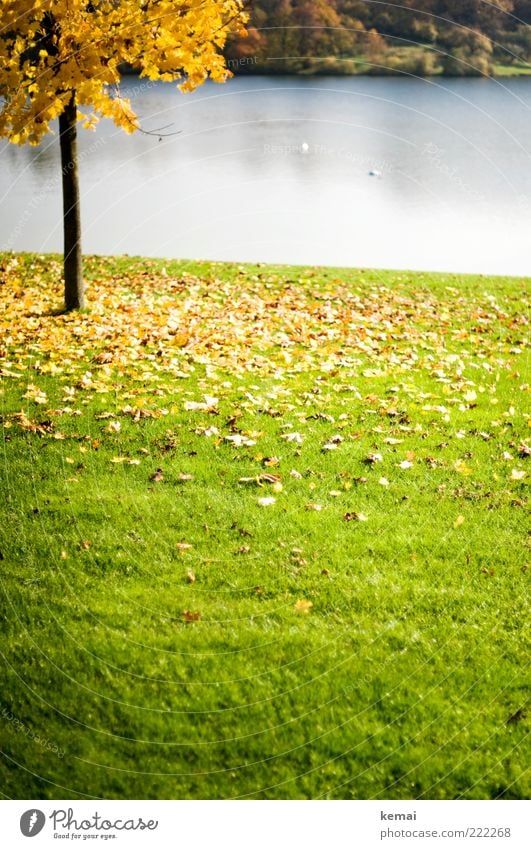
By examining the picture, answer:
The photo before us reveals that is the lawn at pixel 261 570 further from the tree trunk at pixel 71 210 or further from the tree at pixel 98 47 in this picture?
the tree at pixel 98 47

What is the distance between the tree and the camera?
770 cm

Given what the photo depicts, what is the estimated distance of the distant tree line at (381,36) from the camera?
35.2 feet

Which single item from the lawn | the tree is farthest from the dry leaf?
the tree

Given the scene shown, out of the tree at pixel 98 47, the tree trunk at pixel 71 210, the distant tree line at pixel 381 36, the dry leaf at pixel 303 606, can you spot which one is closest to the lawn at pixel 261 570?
the dry leaf at pixel 303 606

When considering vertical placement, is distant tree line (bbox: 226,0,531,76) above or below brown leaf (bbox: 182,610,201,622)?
above

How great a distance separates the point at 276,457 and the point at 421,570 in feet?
5.71

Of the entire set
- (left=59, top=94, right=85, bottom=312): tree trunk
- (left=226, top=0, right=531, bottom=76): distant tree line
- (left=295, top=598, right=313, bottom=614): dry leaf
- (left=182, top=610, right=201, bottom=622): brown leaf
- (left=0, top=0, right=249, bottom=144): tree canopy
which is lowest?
(left=182, top=610, right=201, bottom=622): brown leaf

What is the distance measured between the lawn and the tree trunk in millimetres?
1281

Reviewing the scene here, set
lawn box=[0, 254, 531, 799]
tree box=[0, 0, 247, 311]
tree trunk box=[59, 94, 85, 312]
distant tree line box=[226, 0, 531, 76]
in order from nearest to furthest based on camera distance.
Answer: lawn box=[0, 254, 531, 799] < tree box=[0, 0, 247, 311] < tree trunk box=[59, 94, 85, 312] < distant tree line box=[226, 0, 531, 76]

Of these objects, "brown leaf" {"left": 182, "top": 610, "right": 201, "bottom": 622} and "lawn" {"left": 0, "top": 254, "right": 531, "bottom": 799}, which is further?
"brown leaf" {"left": 182, "top": 610, "right": 201, "bottom": 622}

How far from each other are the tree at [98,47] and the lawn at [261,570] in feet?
8.18

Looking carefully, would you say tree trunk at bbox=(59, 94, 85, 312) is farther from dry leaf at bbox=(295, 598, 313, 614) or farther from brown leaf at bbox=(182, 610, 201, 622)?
dry leaf at bbox=(295, 598, 313, 614)

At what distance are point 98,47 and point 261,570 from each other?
5847mm

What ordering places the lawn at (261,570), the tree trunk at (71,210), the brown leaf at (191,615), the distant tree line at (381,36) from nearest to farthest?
the lawn at (261,570)
the brown leaf at (191,615)
the tree trunk at (71,210)
the distant tree line at (381,36)
